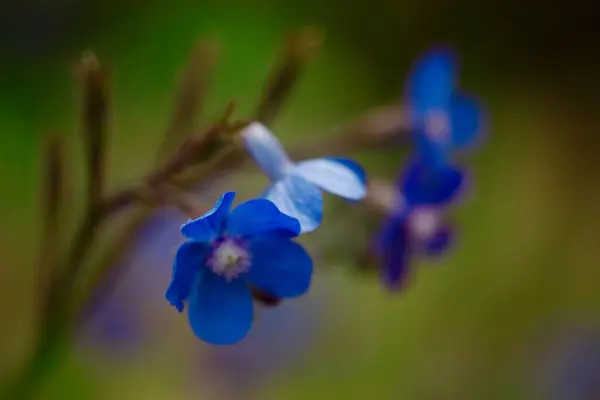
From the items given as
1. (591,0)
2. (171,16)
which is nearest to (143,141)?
(171,16)

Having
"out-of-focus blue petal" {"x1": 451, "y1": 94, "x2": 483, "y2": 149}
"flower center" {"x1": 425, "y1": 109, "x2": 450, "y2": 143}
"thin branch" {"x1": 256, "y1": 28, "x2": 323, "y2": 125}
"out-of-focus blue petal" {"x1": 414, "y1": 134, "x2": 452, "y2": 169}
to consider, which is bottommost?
"thin branch" {"x1": 256, "y1": 28, "x2": 323, "y2": 125}

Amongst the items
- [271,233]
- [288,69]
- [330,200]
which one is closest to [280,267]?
[271,233]

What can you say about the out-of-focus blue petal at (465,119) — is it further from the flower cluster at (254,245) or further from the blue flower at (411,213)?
the flower cluster at (254,245)

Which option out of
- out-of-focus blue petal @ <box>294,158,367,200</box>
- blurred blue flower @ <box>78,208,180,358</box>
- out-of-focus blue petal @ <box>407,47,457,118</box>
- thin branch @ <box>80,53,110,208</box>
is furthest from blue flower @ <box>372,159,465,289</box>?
blurred blue flower @ <box>78,208,180,358</box>

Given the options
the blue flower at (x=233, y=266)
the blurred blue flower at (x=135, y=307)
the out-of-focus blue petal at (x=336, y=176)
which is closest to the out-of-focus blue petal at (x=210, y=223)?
the blue flower at (x=233, y=266)

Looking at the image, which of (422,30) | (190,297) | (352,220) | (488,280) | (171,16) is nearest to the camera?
(190,297)

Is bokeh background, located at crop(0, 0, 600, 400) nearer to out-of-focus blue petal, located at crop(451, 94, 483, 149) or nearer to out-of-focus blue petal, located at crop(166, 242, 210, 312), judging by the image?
out-of-focus blue petal, located at crop(451, 94, 483, 149)

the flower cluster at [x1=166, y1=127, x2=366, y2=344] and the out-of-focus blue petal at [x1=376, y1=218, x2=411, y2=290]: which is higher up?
the out-of-focus blue petal at [x1=376, y1=218, x2=411, y2=290]

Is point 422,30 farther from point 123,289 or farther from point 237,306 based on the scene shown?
point 237,306
